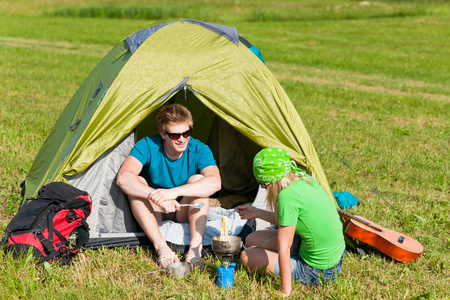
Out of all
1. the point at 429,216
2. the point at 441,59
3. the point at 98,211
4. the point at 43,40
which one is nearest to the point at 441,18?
the point at 441,59

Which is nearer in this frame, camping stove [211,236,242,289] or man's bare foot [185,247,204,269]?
camping stove [211,236,242,289]

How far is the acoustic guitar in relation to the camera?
13.0 feet

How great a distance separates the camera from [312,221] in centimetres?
330

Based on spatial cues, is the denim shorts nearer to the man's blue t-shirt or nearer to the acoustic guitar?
the acoustic guitar

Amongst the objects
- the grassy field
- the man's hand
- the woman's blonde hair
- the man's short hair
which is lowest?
the grassy field

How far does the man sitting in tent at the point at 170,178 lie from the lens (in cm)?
385

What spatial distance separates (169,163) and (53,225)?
1.11m

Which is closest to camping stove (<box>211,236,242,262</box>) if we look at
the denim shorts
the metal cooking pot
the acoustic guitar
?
the metal cooking pot

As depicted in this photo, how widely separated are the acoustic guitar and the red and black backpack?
7.08 feet

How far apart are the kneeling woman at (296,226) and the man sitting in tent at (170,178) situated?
63 cm

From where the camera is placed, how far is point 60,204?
372 centimetres

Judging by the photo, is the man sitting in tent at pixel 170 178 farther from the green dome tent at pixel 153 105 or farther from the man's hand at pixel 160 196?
the green dome tent at pixel 153 105

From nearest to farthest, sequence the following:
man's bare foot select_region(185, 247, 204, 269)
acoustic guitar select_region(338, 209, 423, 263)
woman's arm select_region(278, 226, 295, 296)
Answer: woman's arm select_region(278, 226, 295, 296) → man's bare foot select_region(185, 247, 204, 269) → acoustic guitar select_region(338, 209, 423, 263)

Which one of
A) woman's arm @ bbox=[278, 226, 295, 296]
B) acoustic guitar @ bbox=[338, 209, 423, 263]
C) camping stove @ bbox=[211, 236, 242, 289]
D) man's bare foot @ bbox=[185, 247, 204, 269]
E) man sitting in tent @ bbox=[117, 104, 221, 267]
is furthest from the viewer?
acoustic guitar @ bbox=[338, 209, 423, 263]
